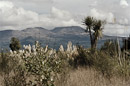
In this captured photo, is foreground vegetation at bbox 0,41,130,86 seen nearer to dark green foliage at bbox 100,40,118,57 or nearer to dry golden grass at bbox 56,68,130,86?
dry golden grass at bbox 56,68,130,86

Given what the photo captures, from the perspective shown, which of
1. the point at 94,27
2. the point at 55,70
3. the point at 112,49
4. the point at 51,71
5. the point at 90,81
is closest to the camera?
the point at 51,71

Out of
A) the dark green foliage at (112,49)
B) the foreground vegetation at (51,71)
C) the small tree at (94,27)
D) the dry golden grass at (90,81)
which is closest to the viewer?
the foreground vegetation at (51,71)

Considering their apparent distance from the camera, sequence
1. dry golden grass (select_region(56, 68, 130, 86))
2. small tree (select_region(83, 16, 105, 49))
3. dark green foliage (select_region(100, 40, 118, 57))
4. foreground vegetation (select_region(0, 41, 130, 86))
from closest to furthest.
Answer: foreground vegetation (select_region(0, 41, 130, 86)), dry golden grass (select_region(56, 68, 130, 86)), dark green foliage (select_region(100, 40, 118, 57)), small tree (select_region(83, 16, 105, 49))

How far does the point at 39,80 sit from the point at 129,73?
4.41 m

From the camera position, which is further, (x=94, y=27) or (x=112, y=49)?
(x=94, y=27)

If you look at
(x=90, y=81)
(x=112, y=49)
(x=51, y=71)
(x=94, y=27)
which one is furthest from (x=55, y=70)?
(x=94, y=27)

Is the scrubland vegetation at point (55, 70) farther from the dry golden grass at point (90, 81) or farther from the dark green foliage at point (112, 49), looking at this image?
the dark green foliage at point (112, 49)

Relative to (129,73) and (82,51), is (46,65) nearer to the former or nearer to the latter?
(129,73)

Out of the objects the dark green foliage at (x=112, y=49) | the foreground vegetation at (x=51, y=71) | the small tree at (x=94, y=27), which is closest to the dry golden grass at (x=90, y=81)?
the foreground vegetation at (x=51, y=71)

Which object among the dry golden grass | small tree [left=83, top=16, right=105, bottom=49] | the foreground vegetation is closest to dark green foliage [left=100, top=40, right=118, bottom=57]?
the foreground vegetation

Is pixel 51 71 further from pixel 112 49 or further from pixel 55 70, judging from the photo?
pixel 112 49

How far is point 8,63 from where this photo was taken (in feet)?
41.2

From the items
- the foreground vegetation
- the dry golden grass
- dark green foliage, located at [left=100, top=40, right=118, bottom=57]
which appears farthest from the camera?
dark green foliage, located at [left=100, top=40, right=118, bottom=57]

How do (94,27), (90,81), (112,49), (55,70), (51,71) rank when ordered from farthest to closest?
1. (94,27)
2. (112,49)
3. (90,81)
4. (55,70)
5. (51,71)
